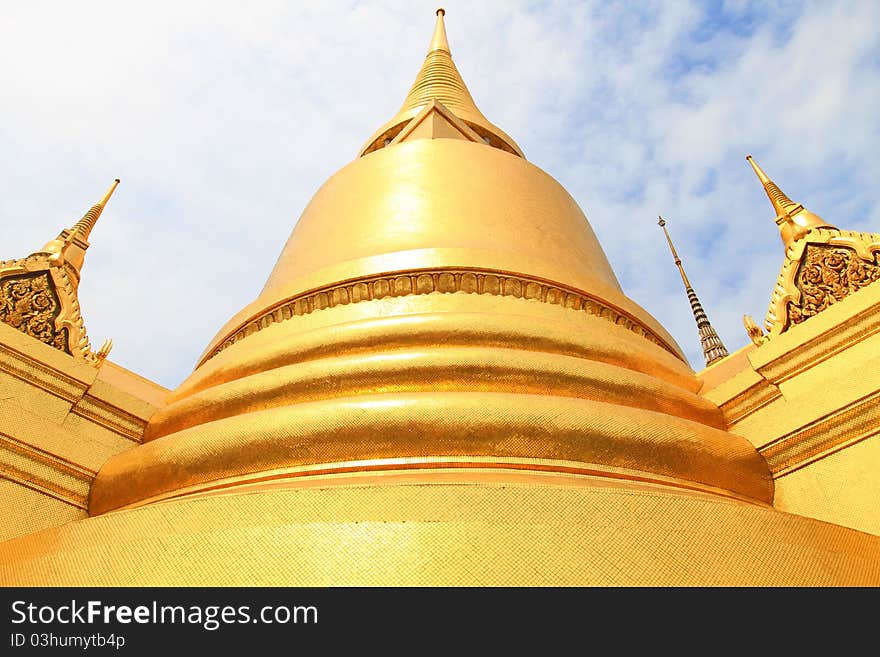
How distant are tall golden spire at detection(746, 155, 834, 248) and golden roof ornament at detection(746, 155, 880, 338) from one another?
0.26ft

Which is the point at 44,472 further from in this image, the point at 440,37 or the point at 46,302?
the point at 440,37

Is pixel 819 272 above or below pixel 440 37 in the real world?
below

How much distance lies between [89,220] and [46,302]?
121 centimetres

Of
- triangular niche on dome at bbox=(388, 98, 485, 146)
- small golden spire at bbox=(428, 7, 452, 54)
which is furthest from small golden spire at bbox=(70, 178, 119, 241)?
small golden spire at bbox=(428, 7, 452, 54)

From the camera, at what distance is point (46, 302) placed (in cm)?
448

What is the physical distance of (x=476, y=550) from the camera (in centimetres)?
209

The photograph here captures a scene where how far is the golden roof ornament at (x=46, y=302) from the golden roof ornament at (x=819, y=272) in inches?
150

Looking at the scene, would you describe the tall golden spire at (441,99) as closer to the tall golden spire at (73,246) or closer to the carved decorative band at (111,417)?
the tall golden spire at (73,246)

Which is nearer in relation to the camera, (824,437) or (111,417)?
(824,437)

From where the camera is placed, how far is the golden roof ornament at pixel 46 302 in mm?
4305

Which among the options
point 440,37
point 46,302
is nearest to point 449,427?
point 46,302
